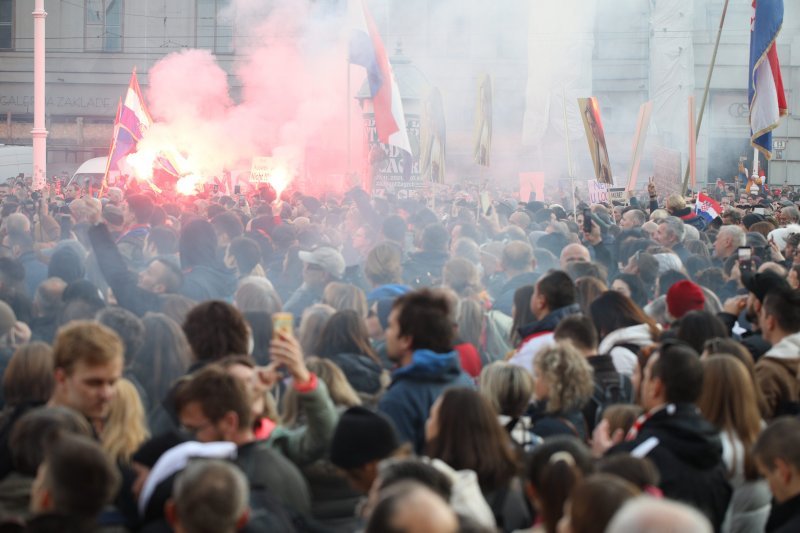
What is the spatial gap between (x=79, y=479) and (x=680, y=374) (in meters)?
2.22

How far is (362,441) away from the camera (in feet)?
12.5

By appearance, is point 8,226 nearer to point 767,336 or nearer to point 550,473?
point 767,336

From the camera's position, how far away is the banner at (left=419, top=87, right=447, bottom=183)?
1559cm

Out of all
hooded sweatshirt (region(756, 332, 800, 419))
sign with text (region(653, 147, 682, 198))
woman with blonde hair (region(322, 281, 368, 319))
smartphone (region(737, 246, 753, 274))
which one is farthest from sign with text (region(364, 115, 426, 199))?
hooded sweatshirt (region(756, 332, 800, 419))

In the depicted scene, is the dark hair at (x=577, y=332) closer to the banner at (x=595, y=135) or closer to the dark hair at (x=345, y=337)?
the dark hair at (x=345, y=337)

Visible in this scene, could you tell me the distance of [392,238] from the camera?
10.4m

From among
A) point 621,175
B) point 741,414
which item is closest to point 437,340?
point 741,414

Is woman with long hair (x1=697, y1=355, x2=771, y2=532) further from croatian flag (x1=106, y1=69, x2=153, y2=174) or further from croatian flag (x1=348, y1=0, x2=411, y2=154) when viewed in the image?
croatian flag (x1=106, y1=69, x2=153, y2=174)

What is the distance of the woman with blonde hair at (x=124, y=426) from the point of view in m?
4.00

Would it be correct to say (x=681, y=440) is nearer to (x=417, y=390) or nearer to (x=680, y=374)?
(x=680, y=374)

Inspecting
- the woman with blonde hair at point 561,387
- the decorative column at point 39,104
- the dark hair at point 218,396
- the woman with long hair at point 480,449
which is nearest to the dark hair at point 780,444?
the woman with long hair at point 480,449

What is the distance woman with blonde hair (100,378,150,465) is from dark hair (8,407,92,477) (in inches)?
11.0

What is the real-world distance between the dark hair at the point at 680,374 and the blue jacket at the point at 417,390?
0.72 metres

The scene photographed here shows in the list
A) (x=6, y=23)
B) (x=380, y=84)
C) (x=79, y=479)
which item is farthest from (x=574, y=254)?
(x=6, y=23)
